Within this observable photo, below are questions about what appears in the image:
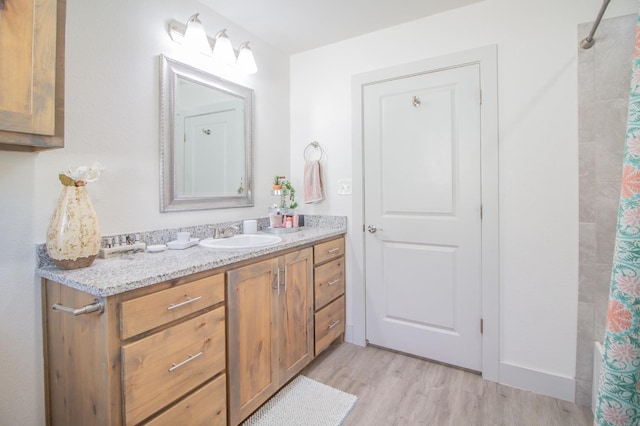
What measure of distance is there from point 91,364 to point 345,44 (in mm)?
2483

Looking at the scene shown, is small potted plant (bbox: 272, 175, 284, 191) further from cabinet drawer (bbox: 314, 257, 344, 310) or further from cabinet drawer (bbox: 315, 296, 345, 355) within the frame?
cabinet drawer (bbox: 315, 296, 345, 355)

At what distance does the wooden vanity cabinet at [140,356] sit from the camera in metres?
0.99

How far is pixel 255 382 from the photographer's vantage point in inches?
60.3

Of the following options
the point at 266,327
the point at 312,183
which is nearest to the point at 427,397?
the point at 266,327

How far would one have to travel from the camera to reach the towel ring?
2.54m

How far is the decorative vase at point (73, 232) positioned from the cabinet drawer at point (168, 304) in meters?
0.36

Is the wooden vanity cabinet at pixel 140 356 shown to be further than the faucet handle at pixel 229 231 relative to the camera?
No

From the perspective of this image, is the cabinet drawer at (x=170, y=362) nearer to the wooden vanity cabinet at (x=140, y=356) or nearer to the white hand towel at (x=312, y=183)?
the wooden vanity cabinet at (x=140, y=356)

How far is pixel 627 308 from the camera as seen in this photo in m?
0.80

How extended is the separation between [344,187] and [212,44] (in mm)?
1326

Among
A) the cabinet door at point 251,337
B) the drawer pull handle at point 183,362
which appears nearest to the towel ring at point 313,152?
the cabinet door at point 251,337

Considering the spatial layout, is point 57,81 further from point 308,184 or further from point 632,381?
point 632,381

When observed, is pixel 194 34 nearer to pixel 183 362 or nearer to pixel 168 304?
pixel 168 304

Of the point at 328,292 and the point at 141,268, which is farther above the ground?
the point at 141,268
